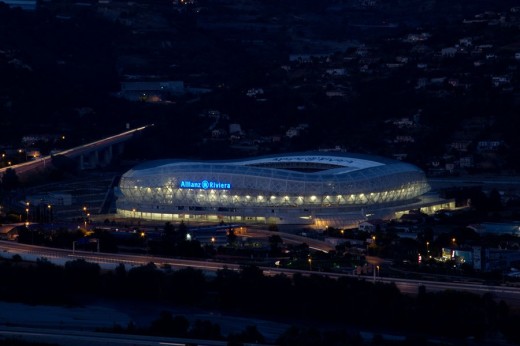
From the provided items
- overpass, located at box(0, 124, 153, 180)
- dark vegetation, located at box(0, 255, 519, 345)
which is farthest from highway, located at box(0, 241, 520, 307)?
overpass, located at box(0, 124, 153, 180)

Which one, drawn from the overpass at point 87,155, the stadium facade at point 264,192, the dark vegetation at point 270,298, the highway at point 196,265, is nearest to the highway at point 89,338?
the dark vegetation at point 270,298

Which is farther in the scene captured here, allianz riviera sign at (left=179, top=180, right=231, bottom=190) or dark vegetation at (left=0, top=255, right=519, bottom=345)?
allianz riviera sign at (left=179, top=180, right=231, bottom=190)

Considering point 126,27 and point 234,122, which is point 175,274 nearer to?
point 234,122

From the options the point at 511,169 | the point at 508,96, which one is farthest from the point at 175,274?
the point at 508,96

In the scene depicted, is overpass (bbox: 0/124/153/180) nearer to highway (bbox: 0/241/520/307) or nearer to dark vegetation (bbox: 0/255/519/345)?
highway (bbox: 0/241/520/307)

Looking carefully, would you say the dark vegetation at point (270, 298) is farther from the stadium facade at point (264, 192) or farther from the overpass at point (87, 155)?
the overpass at point (87, 155)
